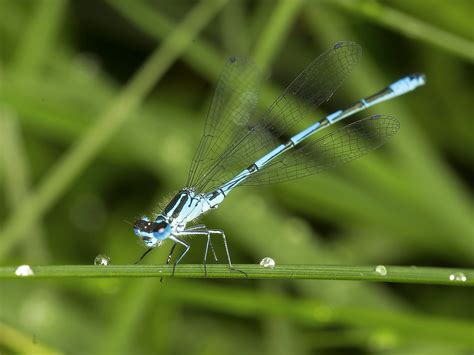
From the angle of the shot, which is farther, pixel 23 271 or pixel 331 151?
pixel 331 151

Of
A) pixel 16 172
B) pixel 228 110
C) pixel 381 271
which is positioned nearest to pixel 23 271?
pixel 381 271

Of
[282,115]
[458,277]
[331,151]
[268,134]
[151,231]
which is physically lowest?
[458,277]

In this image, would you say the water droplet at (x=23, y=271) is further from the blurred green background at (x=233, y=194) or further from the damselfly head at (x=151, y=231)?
the blurred green background at (x=233, y=194)

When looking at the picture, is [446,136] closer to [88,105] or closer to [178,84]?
[178,84]

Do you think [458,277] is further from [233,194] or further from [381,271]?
[233,194]

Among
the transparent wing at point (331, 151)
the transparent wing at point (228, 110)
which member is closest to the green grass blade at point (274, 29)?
the transparent wing at point (228, 110)
